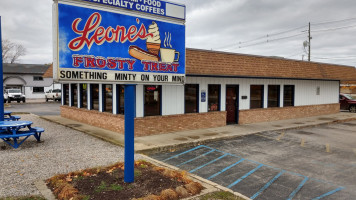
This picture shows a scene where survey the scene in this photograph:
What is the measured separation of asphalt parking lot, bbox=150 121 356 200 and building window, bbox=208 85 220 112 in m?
2.94

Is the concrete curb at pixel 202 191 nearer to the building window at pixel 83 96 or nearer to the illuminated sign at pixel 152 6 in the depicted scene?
the illuminated sign at pixel 152 6

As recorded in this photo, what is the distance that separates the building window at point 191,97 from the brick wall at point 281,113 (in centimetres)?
345

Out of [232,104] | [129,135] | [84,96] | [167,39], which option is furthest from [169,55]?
[84,96]

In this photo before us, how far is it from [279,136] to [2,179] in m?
11.2

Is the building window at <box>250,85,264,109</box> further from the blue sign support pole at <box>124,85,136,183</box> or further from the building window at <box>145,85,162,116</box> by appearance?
the blue sign support pole at <box>124,85,136,183</box>

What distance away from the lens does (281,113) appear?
18.2m

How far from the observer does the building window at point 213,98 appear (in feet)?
48.1

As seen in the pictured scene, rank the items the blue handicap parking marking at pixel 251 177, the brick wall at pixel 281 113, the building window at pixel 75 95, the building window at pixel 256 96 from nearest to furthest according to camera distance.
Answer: the blue handicap parking marking at pixel 251 177
the brick wall at pixel 281 113
the building window at pixel 256 96
the building window at pixel 75 95

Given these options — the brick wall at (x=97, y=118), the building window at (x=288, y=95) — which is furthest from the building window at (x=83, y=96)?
the building window at (x=288, y=95)

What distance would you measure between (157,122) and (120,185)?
6444mm

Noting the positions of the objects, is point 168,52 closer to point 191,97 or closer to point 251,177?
point 251,177

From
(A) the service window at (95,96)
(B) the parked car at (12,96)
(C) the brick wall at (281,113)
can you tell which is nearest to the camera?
(A) the service window at (95,96)

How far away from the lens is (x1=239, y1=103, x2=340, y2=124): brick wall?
16.3 metres

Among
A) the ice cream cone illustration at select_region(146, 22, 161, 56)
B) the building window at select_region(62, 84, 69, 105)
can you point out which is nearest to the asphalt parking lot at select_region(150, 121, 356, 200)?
the ice cream cone illustration at select_region(146, 22, 161, 56)
